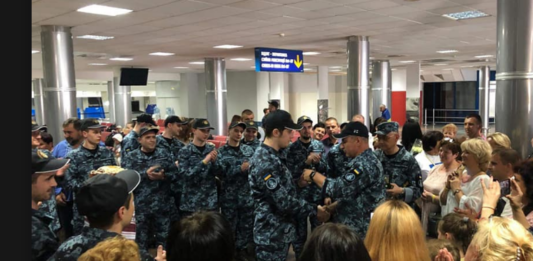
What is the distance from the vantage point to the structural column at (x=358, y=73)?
32.8 feet

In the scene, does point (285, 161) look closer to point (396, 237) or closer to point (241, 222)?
point (241, 222)

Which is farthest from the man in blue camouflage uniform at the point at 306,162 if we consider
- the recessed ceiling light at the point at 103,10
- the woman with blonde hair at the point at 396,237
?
the recessed ceiling light at the point at 103,10

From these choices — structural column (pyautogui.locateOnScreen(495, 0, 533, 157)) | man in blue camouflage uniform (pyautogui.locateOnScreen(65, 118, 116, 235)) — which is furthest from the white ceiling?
man in blue camouflage uniform (pyautogui.locateOnScreen(65, 118, 116, 235))

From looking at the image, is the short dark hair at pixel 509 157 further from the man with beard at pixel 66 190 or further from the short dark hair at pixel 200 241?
the man with beard at pixel 66 190

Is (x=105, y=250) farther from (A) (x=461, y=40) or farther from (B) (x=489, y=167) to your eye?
(A) (x=461, y=40)

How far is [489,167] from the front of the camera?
3.35m

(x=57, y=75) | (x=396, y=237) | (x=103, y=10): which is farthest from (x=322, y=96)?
(x=396, y=237)

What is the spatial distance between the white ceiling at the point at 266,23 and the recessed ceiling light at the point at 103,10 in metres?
0.18

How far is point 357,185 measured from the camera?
10.4 feet

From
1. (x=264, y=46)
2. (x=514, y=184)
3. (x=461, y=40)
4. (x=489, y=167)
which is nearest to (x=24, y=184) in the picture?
(x=514, y=184)

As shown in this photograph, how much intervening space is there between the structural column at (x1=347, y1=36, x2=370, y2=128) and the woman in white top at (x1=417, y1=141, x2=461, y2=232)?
20.3 ft

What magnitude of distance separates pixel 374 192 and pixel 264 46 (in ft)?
28.8

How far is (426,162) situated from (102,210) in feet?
12.4

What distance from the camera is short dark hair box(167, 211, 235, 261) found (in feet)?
5.75
